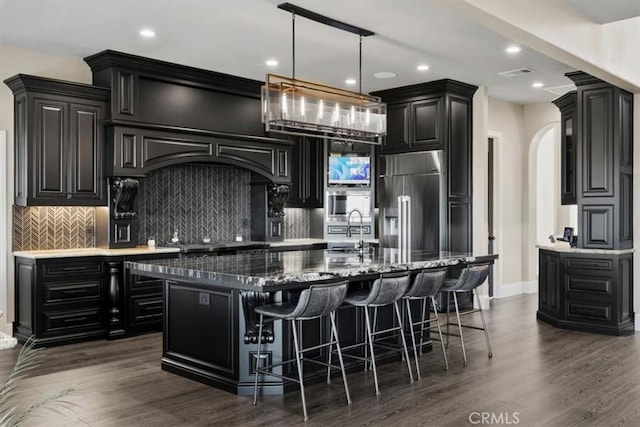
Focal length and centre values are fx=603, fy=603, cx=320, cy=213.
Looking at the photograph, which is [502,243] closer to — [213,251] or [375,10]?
[213,251]

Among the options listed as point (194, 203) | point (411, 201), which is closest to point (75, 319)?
point (194, 203)

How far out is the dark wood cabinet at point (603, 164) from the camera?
264 inches

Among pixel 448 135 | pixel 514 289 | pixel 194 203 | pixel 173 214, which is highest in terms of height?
pixel 448 135

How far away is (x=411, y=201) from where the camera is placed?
829 centimetres

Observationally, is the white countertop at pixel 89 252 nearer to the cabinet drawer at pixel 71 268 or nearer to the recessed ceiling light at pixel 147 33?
the cabinet drawer at pixel 71 268

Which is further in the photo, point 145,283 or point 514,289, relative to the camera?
point 514,289

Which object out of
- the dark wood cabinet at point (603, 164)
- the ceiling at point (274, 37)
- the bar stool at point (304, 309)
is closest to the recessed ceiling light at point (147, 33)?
the ceiling at point (274, 37)

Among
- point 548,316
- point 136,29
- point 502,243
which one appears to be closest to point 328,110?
point 136,29

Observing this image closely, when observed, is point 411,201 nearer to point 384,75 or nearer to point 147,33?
point 384,75

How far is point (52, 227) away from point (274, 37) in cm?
308

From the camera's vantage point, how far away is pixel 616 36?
604cm

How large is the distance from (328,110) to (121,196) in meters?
2.57

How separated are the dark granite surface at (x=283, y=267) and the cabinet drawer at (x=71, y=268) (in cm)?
148
